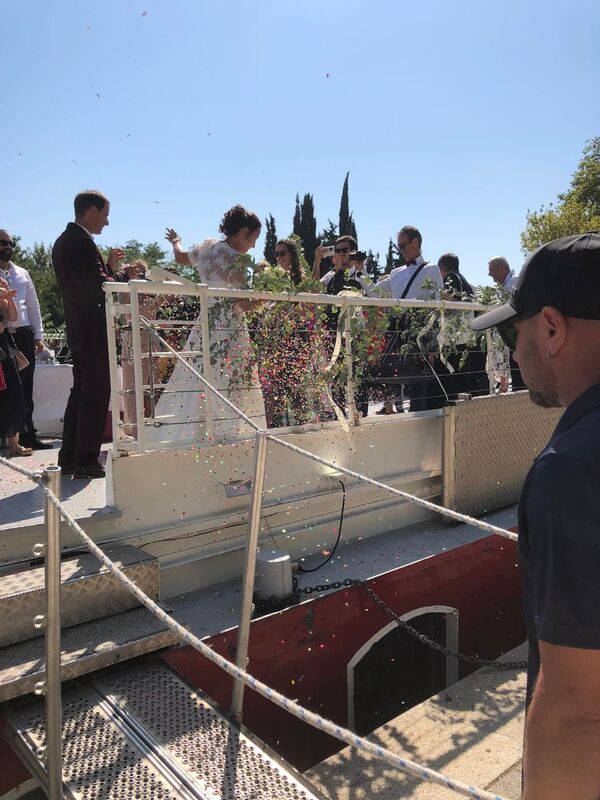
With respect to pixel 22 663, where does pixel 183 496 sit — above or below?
above

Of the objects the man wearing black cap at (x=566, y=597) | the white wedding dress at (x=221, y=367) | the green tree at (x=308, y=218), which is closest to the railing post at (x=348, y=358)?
the white wedding dress at (x=221, y=367)

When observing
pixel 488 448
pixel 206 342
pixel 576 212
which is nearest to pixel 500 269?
pixel 488 448

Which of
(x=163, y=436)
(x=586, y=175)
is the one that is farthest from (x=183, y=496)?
(x=586, y=175)

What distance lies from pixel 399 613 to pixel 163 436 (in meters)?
2.19

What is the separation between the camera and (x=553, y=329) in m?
1.35

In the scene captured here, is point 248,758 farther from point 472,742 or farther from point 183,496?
point 183,496

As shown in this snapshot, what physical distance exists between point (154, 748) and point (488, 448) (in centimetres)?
422

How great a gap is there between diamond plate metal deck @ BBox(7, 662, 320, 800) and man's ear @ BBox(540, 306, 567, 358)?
1.84 m

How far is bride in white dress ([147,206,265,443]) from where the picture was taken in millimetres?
4477

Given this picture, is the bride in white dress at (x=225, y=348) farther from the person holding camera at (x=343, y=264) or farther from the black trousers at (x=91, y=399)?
the person holding camera at (x=343, y=264)

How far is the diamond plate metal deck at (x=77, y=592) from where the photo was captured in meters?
2.92

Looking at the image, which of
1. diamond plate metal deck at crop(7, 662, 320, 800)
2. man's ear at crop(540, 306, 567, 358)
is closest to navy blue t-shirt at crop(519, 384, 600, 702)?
man's ear at crop(540, 306, 567, 358)

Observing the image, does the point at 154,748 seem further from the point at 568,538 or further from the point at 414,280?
the point at 414,280

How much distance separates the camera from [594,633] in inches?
42.6
